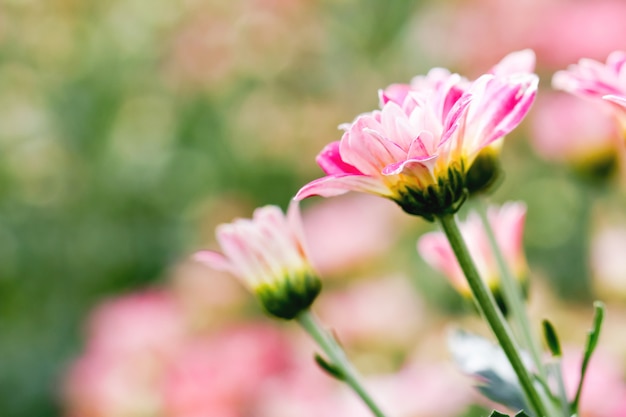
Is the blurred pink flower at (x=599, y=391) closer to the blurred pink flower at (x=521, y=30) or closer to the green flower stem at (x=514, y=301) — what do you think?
the green flower stem at (x=514, y=301)

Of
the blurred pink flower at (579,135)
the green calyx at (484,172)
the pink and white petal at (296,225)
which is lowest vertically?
the green calyx at (484,172)

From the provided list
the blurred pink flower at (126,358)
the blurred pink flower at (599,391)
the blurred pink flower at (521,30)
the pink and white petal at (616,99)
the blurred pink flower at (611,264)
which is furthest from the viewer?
the blurred pink flower at (521,30)

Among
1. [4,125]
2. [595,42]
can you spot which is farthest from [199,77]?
[595,42]

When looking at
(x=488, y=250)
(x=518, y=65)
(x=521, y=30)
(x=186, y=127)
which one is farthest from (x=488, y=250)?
(x=186, y=127)

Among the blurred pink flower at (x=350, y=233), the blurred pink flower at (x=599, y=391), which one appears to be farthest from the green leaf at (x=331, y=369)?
the blurred pink flower at (x=350, y=233)

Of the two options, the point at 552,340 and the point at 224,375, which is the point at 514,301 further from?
the point at 224,375

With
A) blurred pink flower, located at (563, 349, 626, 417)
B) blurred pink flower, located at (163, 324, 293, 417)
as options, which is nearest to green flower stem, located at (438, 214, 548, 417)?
blurred pink flower, located at (563, 349, 626, 417)
